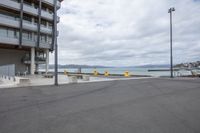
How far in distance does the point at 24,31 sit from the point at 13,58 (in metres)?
7.80

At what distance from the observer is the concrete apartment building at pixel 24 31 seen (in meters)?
Result: 29.5

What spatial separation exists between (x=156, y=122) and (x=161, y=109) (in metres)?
1.79

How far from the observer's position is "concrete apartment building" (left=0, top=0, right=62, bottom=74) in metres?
29.5

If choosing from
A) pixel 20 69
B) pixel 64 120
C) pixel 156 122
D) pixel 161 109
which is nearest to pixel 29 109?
pixel 64 120

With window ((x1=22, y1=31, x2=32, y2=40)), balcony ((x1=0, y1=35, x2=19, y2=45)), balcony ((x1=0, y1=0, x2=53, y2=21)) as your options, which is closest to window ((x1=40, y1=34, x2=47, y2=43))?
window ((x1=22, y1=31, x2=32, y2=40))

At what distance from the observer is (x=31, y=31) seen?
33.5 meters

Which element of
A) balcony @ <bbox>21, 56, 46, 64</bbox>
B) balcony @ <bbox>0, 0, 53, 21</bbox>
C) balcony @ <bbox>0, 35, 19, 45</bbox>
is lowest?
balcony @ <bbox>21, 56, 46, 64</bbox>

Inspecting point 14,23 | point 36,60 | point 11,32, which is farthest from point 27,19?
point 36,60

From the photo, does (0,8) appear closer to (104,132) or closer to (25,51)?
(25,51)

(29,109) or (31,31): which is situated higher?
(31,31)

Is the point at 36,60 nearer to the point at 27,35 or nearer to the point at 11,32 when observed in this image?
the point at 27,35

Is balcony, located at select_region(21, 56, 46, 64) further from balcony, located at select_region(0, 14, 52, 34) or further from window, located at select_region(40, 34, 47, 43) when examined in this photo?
balcony, located at select_region(0, 14, 52, 34)

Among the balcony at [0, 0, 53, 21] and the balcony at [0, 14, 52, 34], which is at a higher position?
the balcony at [0, 0, 53, 21]

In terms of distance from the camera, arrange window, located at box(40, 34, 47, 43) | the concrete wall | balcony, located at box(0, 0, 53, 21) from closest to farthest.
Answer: balcony, located at box(0, 0, 53, 21) < the concrete wall < window, located at box(40, 34, 47, 43)
